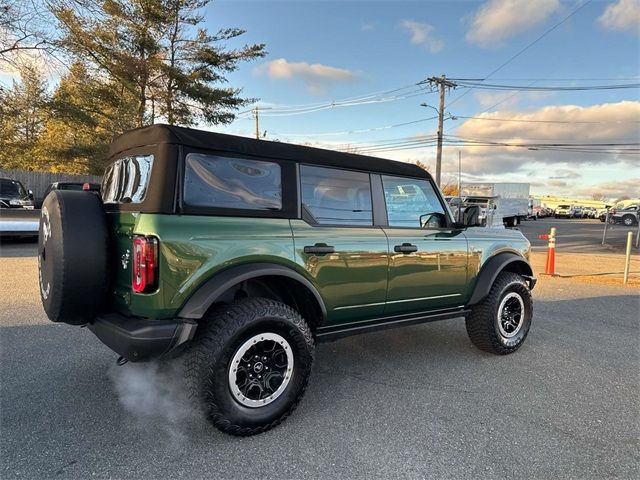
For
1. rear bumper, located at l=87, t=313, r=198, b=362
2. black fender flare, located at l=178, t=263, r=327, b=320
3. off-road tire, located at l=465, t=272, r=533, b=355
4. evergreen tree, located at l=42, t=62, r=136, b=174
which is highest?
evergreen tree, located at l=42, t=62, r=136, b=174

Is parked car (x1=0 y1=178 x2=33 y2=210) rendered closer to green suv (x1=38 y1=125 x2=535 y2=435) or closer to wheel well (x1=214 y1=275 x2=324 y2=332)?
green suv (x1=38 y1=125 x2=535 y2=435)

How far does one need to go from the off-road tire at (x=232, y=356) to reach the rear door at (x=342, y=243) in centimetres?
41

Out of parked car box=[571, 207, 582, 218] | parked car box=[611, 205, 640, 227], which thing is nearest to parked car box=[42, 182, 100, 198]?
parked car box=[611, 205, 640, 227]

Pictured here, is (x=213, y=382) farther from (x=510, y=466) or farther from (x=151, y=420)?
(x=510, y=466)

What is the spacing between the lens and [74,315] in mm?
2699

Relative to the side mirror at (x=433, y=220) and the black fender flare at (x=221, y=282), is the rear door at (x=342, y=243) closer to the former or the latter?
the black fender flare at (x=221, y=282)

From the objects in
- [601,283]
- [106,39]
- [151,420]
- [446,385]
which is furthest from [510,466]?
[106,39]

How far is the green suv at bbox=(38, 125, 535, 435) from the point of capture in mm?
2568

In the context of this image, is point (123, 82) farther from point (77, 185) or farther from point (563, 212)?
point (563, 212)

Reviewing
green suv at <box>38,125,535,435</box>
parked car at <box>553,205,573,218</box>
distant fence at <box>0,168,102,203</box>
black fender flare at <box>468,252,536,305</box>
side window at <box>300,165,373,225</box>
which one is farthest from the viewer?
parked car at <box>553,205,573,218</box>

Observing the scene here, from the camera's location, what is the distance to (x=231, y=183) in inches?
115

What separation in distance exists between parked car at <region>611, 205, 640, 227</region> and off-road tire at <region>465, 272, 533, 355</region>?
38936 millimetres

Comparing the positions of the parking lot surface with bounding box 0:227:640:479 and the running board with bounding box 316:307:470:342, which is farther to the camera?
the running board with bounding box 316:307:470:342

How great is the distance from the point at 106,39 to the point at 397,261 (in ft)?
61.3
